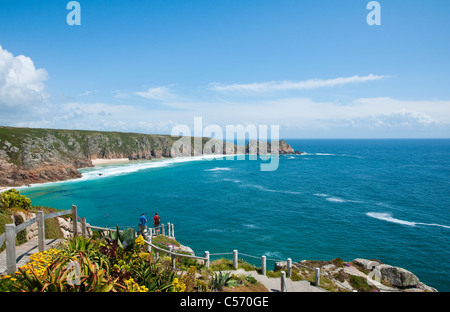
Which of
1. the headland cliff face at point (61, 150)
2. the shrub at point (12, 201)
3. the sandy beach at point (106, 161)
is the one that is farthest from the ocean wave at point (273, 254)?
the sandy beach at point (106, 161)

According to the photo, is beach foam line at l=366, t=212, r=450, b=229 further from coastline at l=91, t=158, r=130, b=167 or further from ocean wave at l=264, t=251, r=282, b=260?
coastline at l=91, t=158, r=130, b=167

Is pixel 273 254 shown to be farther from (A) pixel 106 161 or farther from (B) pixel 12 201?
(A) pixel 106 161

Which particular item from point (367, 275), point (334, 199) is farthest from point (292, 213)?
point (367, 275)

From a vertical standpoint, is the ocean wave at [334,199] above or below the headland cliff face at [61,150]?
below

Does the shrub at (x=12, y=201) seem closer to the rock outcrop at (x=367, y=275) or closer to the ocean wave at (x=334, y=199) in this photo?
the rock outcrop at (x=367, y=275)
